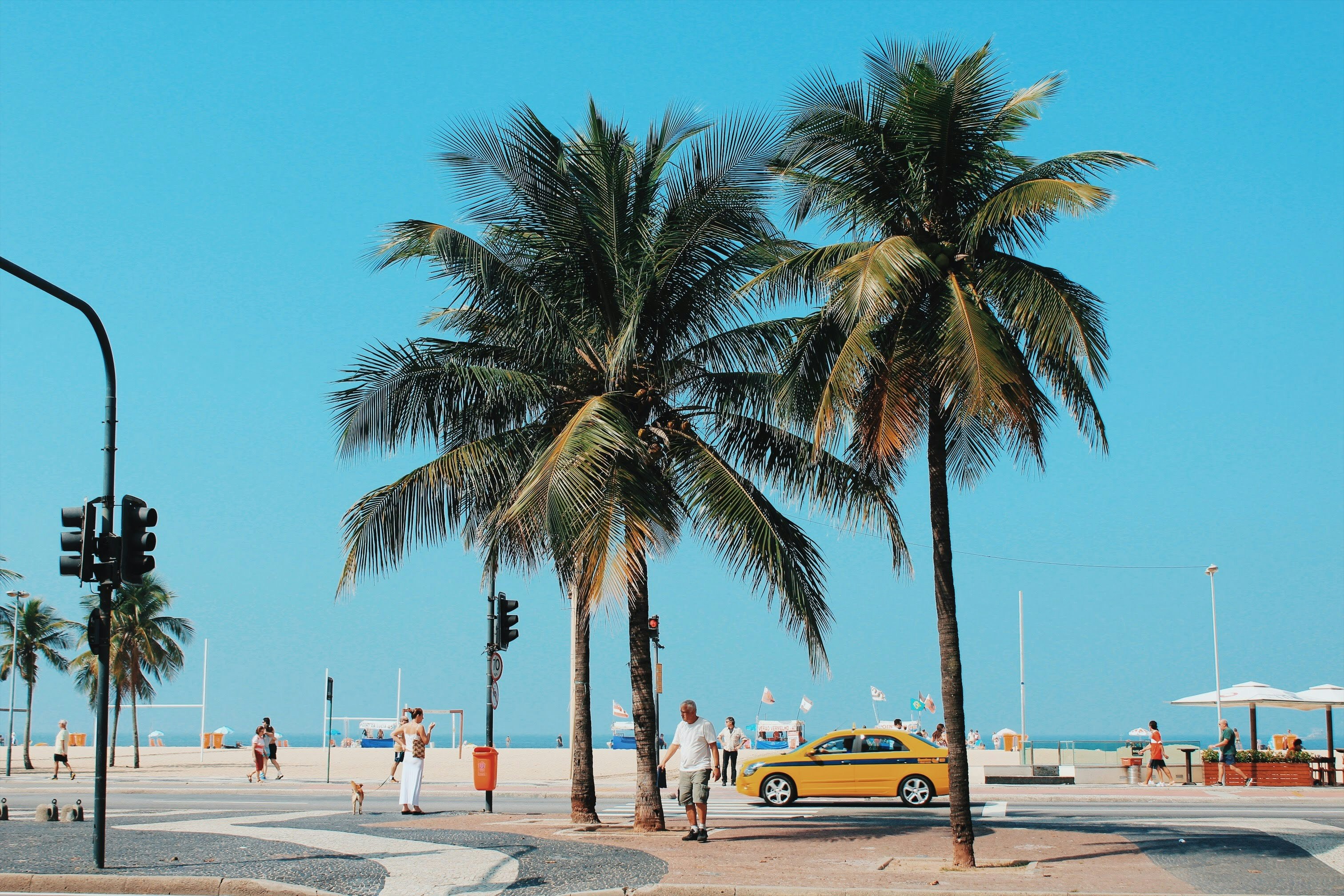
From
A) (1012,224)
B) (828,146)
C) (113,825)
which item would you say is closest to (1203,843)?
(1012,224)

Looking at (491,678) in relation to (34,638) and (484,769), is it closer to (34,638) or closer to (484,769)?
(484,769)

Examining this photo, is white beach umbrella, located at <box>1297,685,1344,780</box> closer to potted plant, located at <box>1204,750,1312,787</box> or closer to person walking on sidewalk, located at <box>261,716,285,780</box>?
potted plant, located at <box>1204,750,1312,787</box>

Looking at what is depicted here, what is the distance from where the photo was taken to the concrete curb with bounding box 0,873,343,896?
437 inches

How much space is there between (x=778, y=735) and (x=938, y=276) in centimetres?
4013

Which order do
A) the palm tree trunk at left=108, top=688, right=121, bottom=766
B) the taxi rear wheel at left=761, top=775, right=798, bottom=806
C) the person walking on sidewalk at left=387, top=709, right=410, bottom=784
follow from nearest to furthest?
the person walking on sidewalk at left=387, top=709, right=410, bottom=784 → the taxi rear wheel at left=761, top=775, right=798, bottom=806 → the palm tree trunk at left=108, top=688, right=121, bottom=766

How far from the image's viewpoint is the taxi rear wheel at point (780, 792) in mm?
23672

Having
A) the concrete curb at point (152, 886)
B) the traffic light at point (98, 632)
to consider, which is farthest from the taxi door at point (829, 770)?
the traffic light at point (98, 632)

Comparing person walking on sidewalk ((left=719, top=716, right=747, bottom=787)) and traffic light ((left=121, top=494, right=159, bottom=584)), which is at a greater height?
traffic light ((left=121, top=494, right=159, bottom=584))

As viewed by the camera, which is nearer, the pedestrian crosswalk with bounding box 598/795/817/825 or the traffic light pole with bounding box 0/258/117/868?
the traffic light pole with bounding box 0/258/117/868

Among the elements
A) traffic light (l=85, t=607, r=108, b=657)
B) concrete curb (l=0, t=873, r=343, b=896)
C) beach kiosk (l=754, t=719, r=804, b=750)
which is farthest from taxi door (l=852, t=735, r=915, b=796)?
beach kiosk (l=754, t=719, r=804, b=750)

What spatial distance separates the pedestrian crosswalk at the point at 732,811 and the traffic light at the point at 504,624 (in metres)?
3.42

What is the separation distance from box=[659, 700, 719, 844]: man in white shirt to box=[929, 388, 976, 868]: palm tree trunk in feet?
10.5

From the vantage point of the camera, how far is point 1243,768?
3058cm

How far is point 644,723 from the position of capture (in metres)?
16.4
